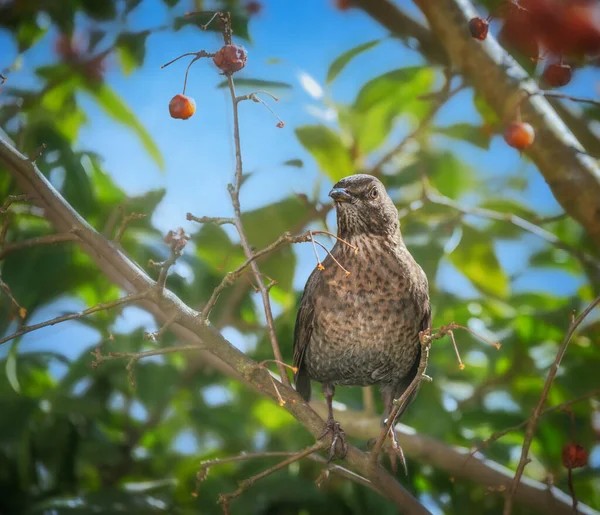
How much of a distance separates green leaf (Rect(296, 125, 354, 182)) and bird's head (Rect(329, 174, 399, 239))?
14.4 inches

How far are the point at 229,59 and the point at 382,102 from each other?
1133 mm

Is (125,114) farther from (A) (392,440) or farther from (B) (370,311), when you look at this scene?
(A) (392,440)

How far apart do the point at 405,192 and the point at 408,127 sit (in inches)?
12.0

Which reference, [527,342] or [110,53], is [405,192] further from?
[110,53]

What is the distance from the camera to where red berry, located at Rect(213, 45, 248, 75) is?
185cm

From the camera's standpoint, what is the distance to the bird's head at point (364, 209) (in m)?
2.29

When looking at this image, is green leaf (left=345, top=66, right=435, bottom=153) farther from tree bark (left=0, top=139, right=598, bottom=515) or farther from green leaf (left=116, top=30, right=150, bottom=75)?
tree bark (left=0, top=139, right=598, bottom=515)

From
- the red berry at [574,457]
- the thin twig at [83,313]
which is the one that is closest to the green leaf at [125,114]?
the thin twig at [83,313]

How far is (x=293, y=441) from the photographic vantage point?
3.00 m

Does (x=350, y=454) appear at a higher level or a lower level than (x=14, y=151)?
lower

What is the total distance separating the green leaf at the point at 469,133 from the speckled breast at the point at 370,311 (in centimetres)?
80

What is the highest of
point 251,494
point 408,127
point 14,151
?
point 408,127

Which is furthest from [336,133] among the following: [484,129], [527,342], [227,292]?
[527,342]

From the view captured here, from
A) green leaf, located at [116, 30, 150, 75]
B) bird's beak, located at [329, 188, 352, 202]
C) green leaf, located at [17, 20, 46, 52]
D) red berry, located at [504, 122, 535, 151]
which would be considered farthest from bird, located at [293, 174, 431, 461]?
green leaf, located at [17, 20, 46, 52]
